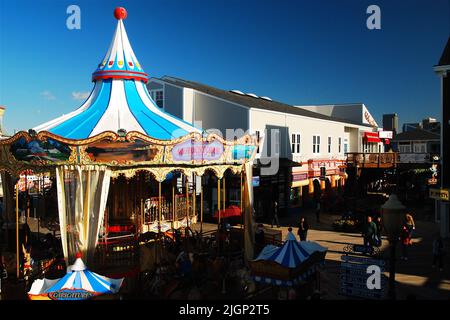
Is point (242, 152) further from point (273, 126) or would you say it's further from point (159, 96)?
point (159, 96)

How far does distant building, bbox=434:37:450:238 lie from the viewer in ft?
59.1

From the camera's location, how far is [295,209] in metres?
26.3

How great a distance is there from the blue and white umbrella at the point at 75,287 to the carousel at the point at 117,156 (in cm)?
240

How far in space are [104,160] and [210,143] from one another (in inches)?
128

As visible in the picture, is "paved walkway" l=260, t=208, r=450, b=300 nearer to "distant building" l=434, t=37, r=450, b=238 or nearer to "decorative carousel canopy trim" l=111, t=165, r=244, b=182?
"distant building" l=434, t=37, r=450, b=238

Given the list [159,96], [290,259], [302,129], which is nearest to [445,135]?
[302,129]

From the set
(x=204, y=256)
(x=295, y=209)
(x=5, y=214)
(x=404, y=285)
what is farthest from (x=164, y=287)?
(x=295, y=209)

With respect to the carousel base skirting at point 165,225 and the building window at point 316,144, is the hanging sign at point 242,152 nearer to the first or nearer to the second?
the carousel base skirting at point 165,225

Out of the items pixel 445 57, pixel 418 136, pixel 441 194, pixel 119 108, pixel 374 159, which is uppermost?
pixel 445 57

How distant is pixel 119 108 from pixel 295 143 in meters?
15.2

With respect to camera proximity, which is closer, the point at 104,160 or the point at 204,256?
the point at 104,160

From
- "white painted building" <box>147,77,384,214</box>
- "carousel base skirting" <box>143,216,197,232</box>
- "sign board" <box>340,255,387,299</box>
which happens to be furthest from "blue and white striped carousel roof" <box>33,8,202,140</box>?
"white painted building" <box>147,77,384,214</box>

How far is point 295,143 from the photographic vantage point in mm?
26297
